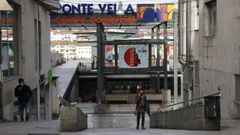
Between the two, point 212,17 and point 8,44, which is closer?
point 8,44

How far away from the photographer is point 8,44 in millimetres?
19922

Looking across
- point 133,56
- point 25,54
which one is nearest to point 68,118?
point 25,54

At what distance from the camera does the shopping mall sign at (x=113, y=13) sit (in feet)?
152

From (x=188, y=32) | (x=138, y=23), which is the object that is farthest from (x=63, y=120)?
(x=138, y=23)

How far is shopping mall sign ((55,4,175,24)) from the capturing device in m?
46.2

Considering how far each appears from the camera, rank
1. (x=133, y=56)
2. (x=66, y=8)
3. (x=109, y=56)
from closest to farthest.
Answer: (x=133, y=56) → (x=109, y=56) → (x=66, y=8)

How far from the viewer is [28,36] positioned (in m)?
24.1

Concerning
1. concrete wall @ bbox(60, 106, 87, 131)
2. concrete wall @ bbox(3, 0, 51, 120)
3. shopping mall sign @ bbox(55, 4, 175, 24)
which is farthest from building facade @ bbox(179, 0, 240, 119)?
shopping mall sign @ bbox(55, 4, 175, 24)

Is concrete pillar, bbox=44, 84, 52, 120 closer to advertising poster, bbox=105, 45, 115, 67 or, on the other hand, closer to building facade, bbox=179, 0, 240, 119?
building facade, bbox=179, 0, 240, 119

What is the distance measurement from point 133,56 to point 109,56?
2818mm

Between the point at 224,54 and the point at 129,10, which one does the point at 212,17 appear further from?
the point at 129,10

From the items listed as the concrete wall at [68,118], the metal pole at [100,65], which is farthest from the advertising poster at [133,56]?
the concrete wall at [68,118]

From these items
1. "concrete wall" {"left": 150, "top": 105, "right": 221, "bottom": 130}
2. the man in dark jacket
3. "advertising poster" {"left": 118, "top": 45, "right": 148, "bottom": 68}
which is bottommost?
"concrete wall" {"left": 150, "top": 105, "right": 221, "bottom": 130}

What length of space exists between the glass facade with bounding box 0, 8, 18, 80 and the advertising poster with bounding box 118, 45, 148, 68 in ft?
64.1
